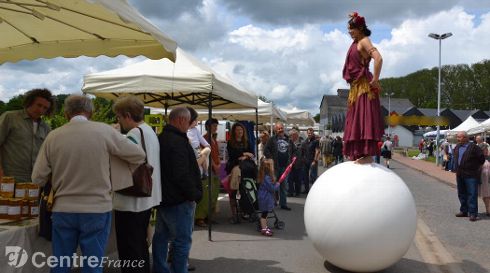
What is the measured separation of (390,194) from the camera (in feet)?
17.7

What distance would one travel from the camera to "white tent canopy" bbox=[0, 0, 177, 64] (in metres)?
4.56

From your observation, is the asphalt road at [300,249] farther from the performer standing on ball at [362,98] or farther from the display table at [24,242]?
the display table at [24,242]

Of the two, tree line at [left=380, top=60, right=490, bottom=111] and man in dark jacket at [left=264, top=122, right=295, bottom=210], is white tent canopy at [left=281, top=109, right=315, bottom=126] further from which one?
tree line at [left=380, top=60, right=490, bottom=111]

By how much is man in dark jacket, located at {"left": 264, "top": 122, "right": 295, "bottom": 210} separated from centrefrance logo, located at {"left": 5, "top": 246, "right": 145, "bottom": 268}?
6.32 metres

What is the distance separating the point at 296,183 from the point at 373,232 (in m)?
8.78

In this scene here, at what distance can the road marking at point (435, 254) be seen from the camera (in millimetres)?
6336

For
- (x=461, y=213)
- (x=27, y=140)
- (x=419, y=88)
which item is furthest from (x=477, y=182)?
(x=419, y=88)

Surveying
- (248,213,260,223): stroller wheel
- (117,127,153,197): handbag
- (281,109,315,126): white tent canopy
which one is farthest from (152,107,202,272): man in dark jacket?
(281,109,315,126): white tent canopy

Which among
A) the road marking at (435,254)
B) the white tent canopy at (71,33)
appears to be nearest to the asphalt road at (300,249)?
the road marking at (435,254)

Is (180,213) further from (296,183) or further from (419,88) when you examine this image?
(419,88)

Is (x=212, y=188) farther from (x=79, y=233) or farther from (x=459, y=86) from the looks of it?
(x=459, y=86)

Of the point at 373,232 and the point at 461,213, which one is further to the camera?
the point at 461,213

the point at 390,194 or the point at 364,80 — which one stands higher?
the point at 364,80

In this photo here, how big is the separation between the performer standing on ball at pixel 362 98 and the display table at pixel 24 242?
11.3ft
